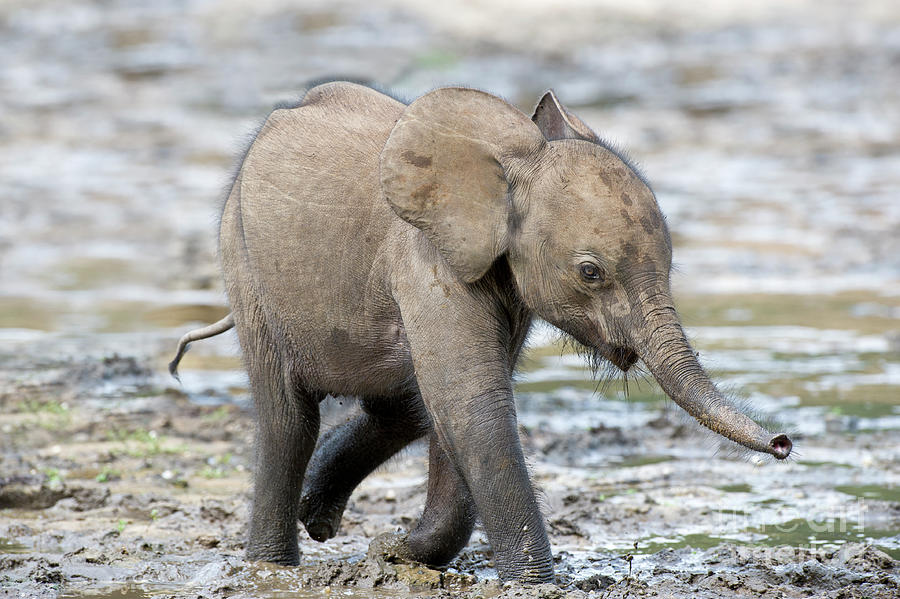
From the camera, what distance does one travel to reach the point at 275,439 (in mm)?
6133

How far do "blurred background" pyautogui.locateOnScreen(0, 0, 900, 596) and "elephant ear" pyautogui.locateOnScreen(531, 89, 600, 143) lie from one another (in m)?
1.31

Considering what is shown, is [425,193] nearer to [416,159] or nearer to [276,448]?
[416,159]

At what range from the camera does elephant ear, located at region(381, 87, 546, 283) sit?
16.4 ft

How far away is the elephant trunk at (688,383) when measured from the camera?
4.41 metres

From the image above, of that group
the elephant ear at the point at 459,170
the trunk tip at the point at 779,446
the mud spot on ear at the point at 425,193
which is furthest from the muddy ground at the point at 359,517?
the mud spot on ear at the point at 425,193

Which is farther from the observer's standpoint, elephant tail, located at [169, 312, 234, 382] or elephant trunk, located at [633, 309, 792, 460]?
elephant tail, located at [169, 312, 234, 382]

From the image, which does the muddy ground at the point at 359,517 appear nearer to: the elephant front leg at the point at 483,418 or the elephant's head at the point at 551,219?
the elephant front leg at the point at 483,418

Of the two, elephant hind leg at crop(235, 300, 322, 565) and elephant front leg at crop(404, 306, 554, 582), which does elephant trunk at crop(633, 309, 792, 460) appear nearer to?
elephant front leg at crop(404, 306, 554, 582)

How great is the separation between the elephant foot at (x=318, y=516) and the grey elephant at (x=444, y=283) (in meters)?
0.30

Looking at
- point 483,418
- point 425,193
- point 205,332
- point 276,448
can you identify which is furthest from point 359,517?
point 425,193

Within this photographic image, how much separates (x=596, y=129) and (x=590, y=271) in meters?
18.6

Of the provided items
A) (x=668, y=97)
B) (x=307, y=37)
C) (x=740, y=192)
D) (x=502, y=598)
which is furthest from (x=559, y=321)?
(x=307, y=37)

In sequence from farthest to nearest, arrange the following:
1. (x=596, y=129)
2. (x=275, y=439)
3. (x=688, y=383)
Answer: (x=596, y=129)
(x=275, y=439)
(x=688, y=383)

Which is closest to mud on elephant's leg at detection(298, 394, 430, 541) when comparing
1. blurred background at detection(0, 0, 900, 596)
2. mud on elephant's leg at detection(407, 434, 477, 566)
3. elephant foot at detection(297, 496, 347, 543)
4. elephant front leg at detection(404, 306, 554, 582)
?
elephant foot at detection(297, 496, 347, 543)
